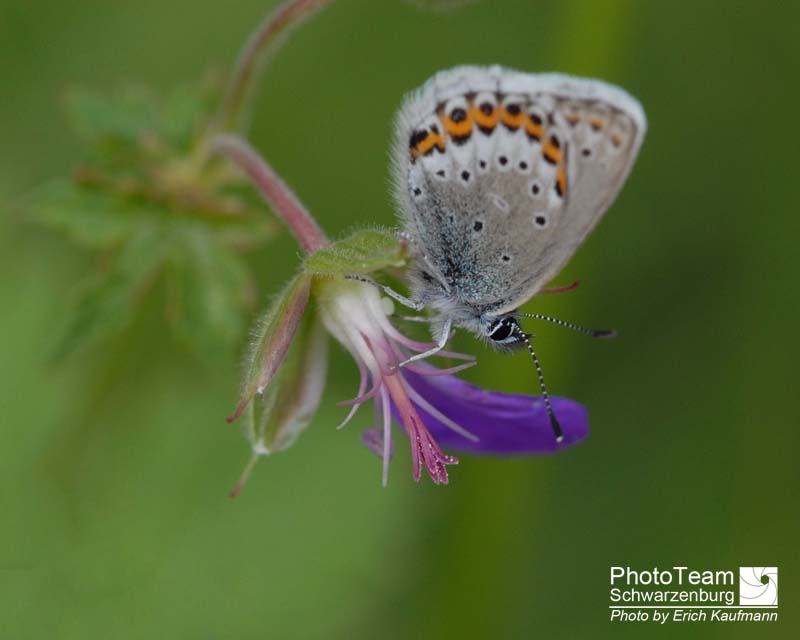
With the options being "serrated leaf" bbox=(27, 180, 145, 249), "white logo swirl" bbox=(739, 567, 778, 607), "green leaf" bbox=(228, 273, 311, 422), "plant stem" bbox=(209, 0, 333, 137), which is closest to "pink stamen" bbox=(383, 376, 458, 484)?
"green leaf" bbox=(228, 273, 311, 422)

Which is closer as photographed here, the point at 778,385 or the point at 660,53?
the point at 778,385

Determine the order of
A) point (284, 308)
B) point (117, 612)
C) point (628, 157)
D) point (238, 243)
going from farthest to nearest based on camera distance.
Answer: point (117, 612)
point (238, 243)
point (284, 308)
point (628, 157)

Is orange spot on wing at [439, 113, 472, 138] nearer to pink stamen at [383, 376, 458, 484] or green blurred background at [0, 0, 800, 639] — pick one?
pink stamen at [383, 376, 458, 484]

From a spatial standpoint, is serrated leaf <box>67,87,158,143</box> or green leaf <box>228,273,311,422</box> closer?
green leaf <box>228,273,311,422</box>

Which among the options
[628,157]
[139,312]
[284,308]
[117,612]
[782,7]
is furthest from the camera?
[782,7]

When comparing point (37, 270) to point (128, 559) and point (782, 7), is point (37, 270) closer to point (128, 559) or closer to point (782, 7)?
point (128, 559)

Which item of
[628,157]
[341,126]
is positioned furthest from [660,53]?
[628,157]

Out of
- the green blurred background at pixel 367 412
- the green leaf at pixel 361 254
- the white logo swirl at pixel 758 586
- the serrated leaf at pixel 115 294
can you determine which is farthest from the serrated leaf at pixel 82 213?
the white logo swirl at pixel 758 586
